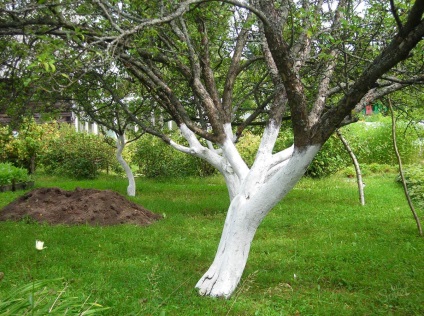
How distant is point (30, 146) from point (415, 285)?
14.1 m

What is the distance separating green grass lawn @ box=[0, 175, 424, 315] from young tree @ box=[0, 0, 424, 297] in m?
0.53

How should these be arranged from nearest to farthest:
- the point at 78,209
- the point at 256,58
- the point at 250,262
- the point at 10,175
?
the point at 250,262, the point at 256,58, the point at 78,209, the point at 10,175

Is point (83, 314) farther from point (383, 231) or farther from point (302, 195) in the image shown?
point (302, 195)

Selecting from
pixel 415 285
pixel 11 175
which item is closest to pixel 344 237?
pixel 415 285

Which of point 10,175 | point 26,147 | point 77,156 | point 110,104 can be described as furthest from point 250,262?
point 26,147

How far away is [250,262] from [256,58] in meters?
3.37

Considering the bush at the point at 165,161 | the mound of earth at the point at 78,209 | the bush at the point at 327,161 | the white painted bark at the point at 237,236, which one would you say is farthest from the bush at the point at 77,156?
the white painted bark at the point at 237,236

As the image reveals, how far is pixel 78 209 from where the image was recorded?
324 inches

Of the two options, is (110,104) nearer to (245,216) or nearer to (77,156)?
(245,216)

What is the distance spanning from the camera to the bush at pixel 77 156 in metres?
15.9

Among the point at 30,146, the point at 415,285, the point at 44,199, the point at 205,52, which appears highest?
the point at 205,52

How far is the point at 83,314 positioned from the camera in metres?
2.54

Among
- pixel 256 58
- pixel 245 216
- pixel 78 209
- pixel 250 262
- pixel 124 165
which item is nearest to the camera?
pixel 245 216

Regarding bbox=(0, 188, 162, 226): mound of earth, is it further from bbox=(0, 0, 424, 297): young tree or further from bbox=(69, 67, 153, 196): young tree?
bbox=(0, 0, 424, 297): young tree
